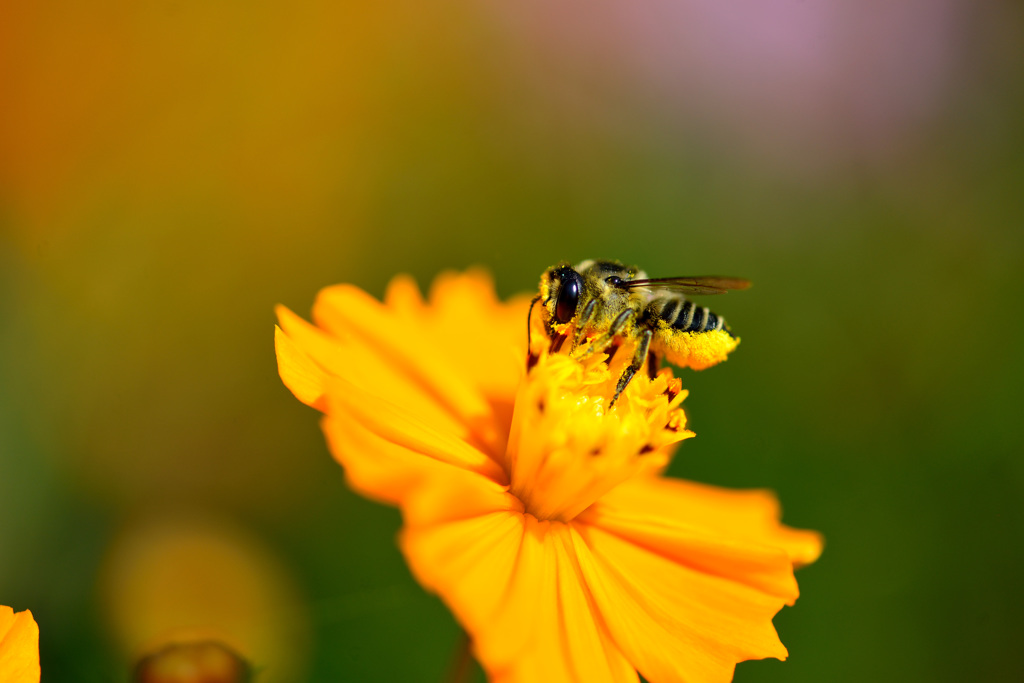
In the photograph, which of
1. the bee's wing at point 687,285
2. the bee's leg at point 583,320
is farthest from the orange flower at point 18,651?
the bee's wing at point 687,285

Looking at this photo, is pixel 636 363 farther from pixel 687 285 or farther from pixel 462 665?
pixel 462 665

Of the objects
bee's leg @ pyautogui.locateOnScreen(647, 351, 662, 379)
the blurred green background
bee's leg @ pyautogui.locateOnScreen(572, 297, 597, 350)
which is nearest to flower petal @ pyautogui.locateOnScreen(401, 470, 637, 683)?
bee's leg @ pyautogui.locateOnScreen(572, 297, 597, 350)

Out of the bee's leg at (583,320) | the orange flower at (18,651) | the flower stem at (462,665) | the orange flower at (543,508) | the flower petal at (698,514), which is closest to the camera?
the orange flower at (18,651)

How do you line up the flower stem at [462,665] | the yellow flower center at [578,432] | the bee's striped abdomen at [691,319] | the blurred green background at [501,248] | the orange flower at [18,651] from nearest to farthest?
the orange flower at [18,651], the flower stem at [462,665], the yellow flower center at [578,432], the bee's striped abdomen at [691,319], the blurred green background at [501,248]

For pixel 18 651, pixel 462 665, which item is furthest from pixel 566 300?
pixel 18 651

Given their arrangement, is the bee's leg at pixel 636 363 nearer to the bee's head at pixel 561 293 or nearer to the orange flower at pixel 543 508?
the orange flower at pixel 543 508

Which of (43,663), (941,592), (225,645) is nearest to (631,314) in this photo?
(225,645)

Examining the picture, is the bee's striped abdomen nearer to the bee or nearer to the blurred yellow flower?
the bee
